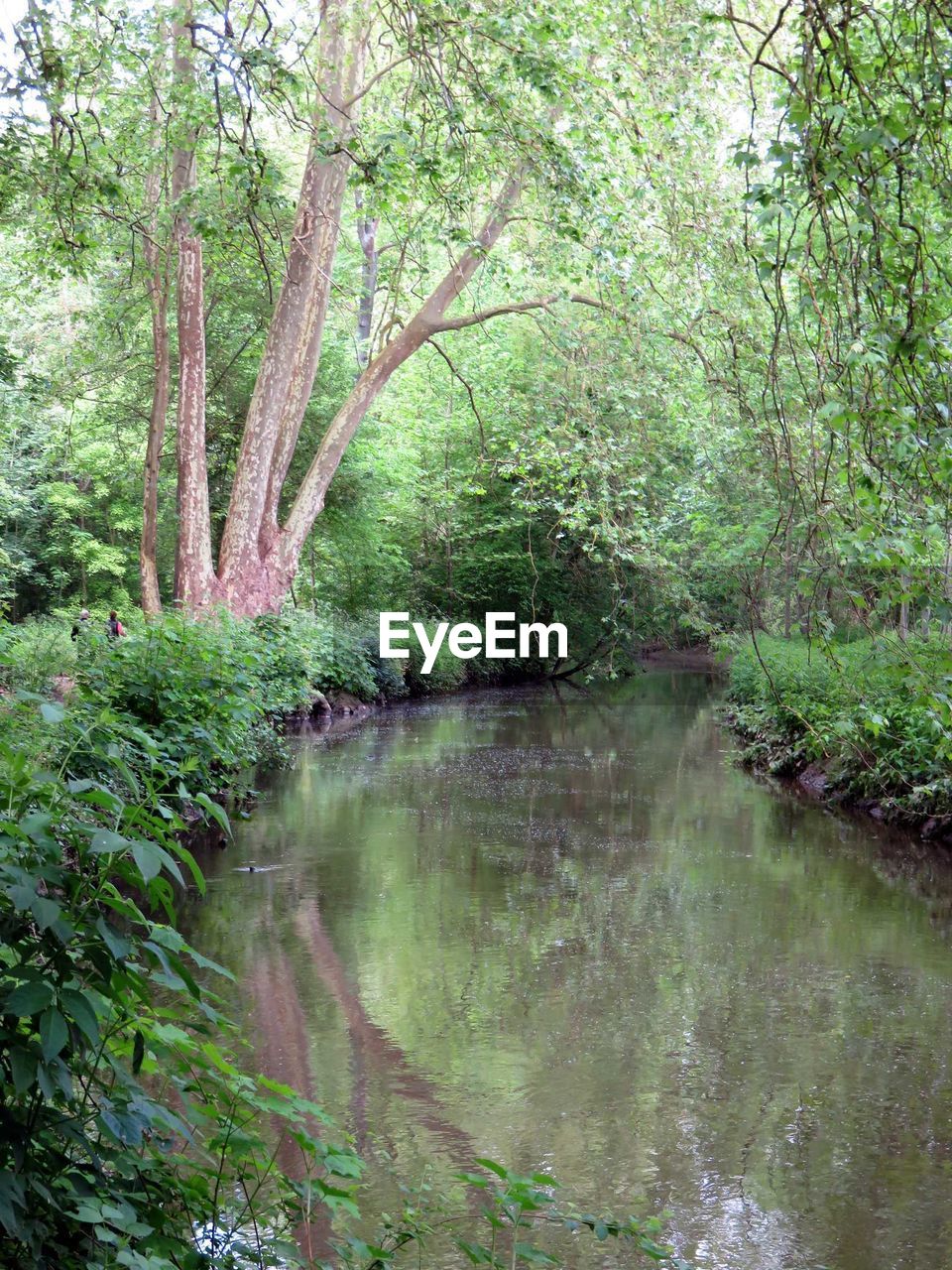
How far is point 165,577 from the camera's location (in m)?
28.8

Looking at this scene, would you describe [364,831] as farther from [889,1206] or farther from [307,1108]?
[307,1108]

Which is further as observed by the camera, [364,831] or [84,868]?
[364,831]

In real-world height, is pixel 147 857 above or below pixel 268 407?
below

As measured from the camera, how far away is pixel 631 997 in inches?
296

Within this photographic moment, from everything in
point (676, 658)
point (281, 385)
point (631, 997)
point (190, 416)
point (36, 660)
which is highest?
point (281, 385)

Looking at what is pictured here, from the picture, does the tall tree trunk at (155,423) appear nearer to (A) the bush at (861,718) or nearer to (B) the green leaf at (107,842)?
(A) the bush at (861,718)

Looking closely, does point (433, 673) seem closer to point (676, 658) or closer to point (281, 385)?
point (281, 385)

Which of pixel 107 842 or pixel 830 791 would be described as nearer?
pixel 107 842

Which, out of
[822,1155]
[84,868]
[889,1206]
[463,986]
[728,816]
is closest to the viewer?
[84,868]

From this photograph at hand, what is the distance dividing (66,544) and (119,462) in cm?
425

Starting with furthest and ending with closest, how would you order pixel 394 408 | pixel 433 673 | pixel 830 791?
pixel 394 408
pixel 433 673
pixel 830 791

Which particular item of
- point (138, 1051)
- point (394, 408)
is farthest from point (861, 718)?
point (394, 408)

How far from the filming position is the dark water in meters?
5.09

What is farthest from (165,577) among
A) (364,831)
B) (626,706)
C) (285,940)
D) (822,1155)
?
(822,1155)
